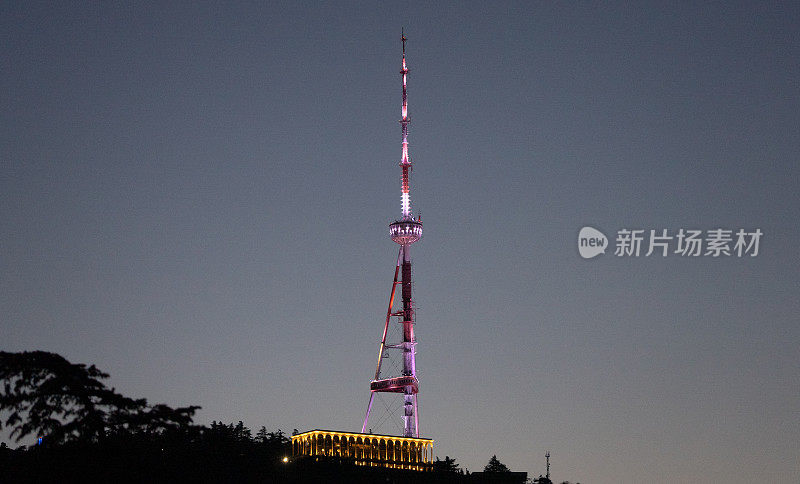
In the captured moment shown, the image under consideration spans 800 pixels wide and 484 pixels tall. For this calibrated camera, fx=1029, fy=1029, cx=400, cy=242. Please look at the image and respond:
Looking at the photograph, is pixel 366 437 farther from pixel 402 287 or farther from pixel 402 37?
pixel 402 37

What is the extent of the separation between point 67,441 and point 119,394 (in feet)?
7.12

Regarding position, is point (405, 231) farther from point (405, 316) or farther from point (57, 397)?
point (57, 397)

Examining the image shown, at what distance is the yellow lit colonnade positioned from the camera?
104188 millimetres

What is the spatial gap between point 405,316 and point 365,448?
978 inches

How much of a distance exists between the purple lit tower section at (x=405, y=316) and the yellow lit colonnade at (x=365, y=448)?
12.3m

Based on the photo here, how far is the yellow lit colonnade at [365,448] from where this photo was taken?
10419 centimetres

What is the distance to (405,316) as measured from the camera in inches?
5032

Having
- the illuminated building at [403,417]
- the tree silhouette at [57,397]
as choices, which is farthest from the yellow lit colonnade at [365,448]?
the tree silhouette at [57,397]

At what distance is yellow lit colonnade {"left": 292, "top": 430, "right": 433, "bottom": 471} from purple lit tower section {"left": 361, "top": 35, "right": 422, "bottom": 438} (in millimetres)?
12293

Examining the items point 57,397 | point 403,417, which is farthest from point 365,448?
point 57,397

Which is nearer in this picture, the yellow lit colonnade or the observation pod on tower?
the yellow lit colonnade

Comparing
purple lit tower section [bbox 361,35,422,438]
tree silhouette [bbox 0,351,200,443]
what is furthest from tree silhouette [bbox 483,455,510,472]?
tree silhouette [bbox 0,351,200,443]

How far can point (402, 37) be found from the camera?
134000 millimetres

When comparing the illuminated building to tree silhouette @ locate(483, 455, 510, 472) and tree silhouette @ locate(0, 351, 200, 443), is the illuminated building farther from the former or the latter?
tree silhouette @ locate(0, 351, 200, 443)
